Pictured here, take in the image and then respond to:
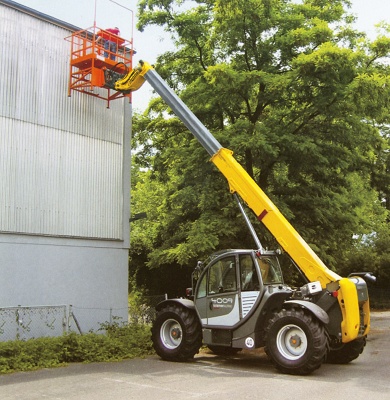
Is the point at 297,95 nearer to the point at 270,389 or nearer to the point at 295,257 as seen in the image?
the point at 295,257

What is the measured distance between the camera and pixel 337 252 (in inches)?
859

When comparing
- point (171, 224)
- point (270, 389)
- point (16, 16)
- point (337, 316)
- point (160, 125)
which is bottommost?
point (270, 389)

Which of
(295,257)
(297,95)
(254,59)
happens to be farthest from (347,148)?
(295,257)

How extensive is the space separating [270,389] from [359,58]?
38.7 ft

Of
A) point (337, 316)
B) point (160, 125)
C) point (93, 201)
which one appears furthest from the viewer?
point (160, 125)

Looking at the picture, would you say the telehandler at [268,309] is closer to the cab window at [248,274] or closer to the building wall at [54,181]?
the cab window at [248,274]

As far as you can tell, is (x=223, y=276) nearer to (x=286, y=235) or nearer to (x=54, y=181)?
(x=286, y=235)

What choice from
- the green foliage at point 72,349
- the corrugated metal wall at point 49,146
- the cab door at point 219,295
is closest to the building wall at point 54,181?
the corrugated metal wall at point 49,146

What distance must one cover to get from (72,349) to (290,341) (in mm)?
4920

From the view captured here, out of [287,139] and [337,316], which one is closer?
[337,316]

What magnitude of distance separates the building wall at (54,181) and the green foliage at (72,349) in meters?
2.32

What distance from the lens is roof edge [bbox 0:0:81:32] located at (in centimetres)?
1473

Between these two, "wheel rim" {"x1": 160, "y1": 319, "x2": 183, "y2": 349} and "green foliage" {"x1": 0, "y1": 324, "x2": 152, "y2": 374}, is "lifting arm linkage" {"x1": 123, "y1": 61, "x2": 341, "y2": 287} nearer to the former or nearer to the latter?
"wheel rim" {"x1": 160, "y1": 319, "x2": 183, "y2": 349}

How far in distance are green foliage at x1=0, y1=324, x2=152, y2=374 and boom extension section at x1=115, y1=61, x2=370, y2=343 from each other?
448 centimetres
